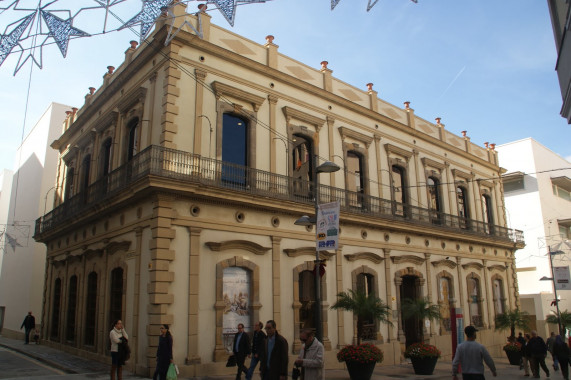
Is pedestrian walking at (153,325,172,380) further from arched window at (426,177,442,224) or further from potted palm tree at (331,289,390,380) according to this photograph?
arched window at (426,177,442,224)

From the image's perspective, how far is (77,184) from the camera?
21.9 metres

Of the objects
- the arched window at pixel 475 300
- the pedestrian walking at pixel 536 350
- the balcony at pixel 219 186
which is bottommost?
the pedestrian walking at pixel 536 350

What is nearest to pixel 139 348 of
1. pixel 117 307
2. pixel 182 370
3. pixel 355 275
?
pixel 182 370

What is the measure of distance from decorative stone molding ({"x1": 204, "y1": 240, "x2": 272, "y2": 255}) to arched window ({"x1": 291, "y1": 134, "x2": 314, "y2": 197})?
275cm

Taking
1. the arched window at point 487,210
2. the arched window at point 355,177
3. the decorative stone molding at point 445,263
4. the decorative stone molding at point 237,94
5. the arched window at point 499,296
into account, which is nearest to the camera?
the decorative stone molding at point 237,94

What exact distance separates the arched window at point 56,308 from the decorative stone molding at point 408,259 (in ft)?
49.1

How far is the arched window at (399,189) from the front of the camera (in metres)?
21.8

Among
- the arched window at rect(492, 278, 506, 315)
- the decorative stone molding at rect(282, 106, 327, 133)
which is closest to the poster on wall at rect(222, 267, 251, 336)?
the decorative stone molding at rect(282, 106, 327, 133)

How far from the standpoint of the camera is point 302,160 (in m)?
18.6

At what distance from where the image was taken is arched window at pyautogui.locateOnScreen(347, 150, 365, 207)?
64.6ft

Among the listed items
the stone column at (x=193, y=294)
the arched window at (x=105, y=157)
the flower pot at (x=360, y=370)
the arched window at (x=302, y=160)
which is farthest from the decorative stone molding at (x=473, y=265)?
the arched window at (x=105, y=157)

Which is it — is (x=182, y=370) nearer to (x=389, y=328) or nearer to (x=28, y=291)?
(x=389, y=328)

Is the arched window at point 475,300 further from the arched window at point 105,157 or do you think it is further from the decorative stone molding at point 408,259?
the arched window at point 105,157

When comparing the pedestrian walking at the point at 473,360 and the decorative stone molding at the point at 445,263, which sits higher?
the decorative stone molding at the point at 445,263
